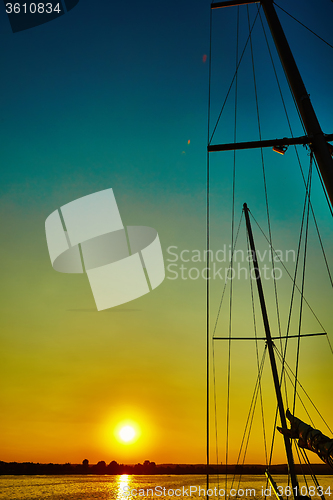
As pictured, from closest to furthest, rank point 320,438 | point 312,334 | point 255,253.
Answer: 1. point 320,438
2. point 312,334
3. point 255,253

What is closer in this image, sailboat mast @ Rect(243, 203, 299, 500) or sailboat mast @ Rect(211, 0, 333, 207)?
sailboat mast @ Rect(211, 0, 333, 207)

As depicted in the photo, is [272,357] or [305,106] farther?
[272,357]

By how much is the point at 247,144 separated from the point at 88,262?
14.4 metres

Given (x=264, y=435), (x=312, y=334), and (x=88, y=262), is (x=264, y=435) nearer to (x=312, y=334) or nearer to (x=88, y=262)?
(x=312, y=334)

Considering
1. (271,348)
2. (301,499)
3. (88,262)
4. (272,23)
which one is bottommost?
(301,499)

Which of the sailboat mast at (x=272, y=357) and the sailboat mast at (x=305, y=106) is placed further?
the sailboat mast at (x=272, y=357)

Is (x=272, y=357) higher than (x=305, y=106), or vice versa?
(x=305, y=106)

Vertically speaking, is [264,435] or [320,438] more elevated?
[264,435]

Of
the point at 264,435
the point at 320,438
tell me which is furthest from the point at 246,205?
the point at 320,438

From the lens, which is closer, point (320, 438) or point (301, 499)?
point (320, 438)

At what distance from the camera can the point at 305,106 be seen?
7344 mm

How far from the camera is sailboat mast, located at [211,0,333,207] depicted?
6.50m

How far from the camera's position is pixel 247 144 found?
8.07 metres

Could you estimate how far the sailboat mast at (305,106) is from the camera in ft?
21.3
